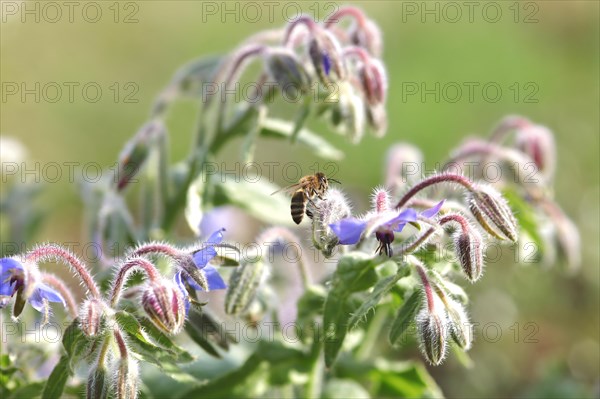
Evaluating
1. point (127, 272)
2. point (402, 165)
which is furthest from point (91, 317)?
point (402, 165)

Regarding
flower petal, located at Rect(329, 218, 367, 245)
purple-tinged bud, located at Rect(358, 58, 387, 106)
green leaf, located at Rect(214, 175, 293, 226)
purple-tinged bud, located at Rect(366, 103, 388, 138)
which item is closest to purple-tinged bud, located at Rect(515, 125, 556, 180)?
purple-tinged bud, located at Rect(366, 103, 388, 138)

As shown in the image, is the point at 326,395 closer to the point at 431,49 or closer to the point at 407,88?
the point at 407,88

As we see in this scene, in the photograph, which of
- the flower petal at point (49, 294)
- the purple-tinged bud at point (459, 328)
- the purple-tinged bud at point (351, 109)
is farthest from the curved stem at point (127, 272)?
the purple-tinged bud at point (351, 109)

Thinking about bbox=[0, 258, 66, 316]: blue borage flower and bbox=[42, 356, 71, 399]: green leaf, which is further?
bbox=[42, 356, 71, 399]: green leaf

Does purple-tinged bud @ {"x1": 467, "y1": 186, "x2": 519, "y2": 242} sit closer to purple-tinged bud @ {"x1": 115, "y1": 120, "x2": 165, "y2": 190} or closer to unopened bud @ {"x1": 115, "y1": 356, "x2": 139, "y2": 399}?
unopened bud @ {"x1": 115, "y1": 356, "x2": 139, "y2": 399}

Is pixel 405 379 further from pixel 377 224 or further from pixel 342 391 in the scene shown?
pixel 377 224

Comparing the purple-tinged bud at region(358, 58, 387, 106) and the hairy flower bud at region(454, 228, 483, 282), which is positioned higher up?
the purple-tinged bud at region(358, 58, 387, 106)
